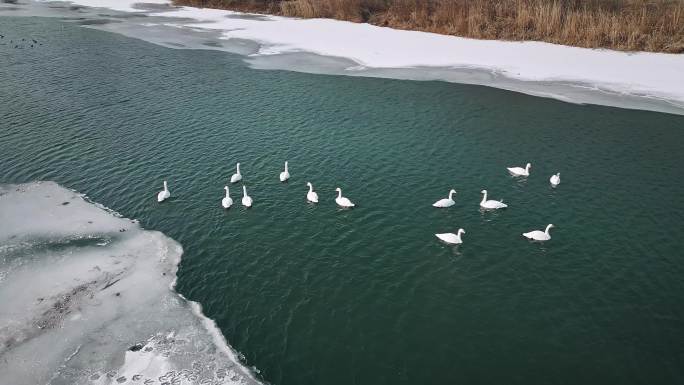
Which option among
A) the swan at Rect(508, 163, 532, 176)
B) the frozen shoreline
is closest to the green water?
the swan at Rect(508, 163, 532, 176)

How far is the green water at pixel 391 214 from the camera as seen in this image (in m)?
14.5

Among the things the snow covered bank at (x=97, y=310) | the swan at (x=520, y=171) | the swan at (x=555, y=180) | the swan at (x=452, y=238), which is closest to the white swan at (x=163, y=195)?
the snow covered bank at (x=97, y=310)

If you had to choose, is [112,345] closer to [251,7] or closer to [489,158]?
[489,158]

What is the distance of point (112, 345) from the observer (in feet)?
47.4

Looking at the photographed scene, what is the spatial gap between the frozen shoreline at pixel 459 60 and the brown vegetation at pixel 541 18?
954mm

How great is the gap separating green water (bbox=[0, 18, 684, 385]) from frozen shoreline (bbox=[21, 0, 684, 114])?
1.73m

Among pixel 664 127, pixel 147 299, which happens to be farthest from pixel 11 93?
pixel 664 127

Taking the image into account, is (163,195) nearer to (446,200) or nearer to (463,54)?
(446,200)

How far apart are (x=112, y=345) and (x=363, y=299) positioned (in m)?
7.12

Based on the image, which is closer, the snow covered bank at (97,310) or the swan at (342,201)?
the snow covered bank at (97,310)

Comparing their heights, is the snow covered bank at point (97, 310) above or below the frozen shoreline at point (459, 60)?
below

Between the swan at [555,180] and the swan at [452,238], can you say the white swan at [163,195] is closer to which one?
the swan at [452,238]

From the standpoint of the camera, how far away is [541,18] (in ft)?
131

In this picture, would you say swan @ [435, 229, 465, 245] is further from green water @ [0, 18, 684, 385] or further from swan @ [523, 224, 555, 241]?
swan @ [523, 224, 555, 241]
